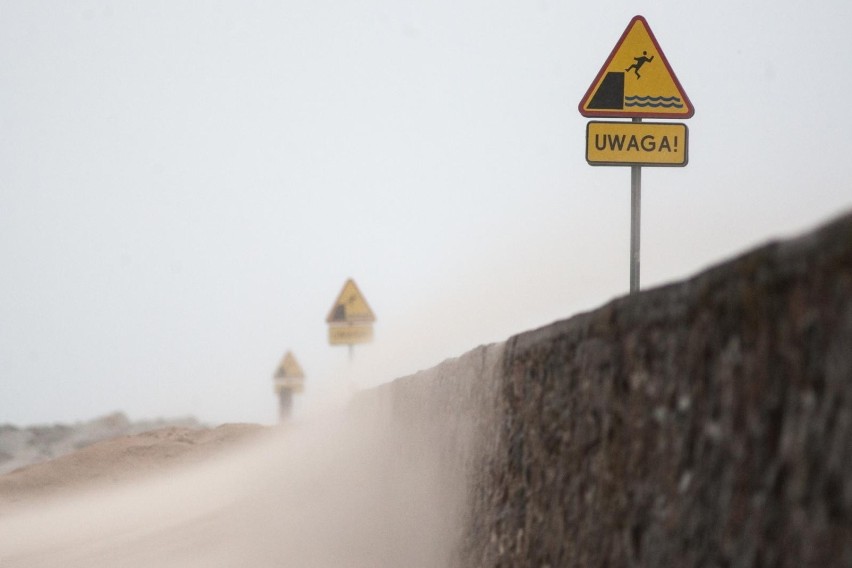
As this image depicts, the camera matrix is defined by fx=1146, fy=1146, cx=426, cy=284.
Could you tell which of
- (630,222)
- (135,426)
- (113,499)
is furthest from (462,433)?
(135,426)

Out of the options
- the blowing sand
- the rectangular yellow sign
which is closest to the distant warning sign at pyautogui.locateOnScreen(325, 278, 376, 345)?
the blowing sand

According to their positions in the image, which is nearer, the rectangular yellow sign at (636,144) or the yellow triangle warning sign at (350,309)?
the rectangular yellow sign at (636,144)

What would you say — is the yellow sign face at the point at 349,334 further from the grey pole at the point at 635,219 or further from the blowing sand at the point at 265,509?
the grey pole at the point at 635,219

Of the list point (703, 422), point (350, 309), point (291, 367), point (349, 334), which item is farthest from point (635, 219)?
point (291, 367)

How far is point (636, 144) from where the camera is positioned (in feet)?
25.0

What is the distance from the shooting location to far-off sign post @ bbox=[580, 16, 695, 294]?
299 inches

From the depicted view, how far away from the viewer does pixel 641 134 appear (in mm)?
7668

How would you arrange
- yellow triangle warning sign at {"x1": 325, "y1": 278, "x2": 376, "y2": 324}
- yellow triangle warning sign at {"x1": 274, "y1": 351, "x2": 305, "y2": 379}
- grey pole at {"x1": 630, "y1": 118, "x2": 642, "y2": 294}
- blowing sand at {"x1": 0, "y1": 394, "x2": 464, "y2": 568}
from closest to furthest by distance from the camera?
blowing sand at {"x1": 0, "y1": 394, "x2": 464, "y2": 568} → grey pole at {"x1": 630, "y1": 118, "x2": 642, "y2": 294} → yellow triangle warning sign at {"x1": 325, "y1": 278, "x2": 376, "y2": 324} → yellow triangle warning sign at {"x1": 274, "y1": 351, "x2": 305, "y2": 379}

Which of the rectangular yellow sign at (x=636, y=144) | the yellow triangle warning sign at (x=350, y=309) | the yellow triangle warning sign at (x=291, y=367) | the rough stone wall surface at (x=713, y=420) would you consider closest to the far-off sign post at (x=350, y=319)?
the yellow triangle warning sign at (x=350, y=309)

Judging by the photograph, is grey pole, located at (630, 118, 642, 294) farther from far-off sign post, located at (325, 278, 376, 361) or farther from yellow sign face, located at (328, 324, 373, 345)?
yellow sign face, located at (328, 324, 373, 345)

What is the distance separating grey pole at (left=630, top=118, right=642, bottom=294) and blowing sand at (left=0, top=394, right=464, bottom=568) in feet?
6.03

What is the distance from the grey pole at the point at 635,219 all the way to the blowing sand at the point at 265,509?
1.84 metres

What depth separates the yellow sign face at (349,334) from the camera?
18.1 m

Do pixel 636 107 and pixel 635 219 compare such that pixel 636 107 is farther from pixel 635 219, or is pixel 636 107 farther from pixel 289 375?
pixel 289 375
